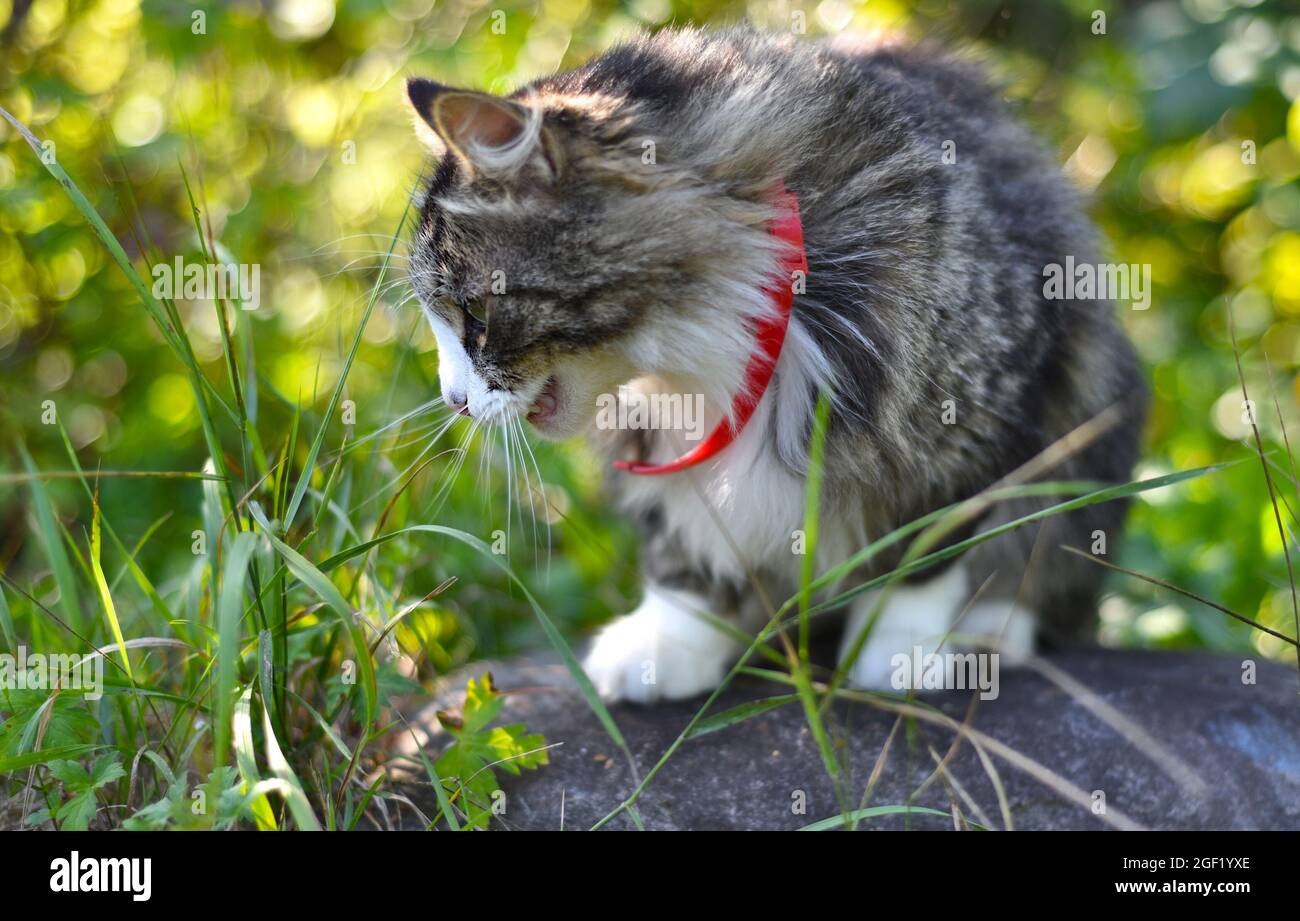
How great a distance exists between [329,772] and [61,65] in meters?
2.40

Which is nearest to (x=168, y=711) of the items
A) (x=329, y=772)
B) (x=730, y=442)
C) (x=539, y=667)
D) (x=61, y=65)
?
(x=329, y=772)

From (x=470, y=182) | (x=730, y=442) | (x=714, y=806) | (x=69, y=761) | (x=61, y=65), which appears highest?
(x=61, y=65)

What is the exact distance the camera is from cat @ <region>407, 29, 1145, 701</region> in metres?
1.60

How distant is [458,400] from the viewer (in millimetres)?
1693

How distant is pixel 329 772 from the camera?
1.61m

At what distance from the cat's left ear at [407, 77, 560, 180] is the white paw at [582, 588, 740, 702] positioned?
0.84 meters

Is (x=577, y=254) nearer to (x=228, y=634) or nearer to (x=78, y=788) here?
(x=228, y=634)

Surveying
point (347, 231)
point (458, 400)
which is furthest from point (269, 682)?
point (347, 231)

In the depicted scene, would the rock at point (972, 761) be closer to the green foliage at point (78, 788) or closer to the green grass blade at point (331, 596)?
the green grass blade at point (331, 596)

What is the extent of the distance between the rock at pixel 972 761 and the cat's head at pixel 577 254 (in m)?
0.61

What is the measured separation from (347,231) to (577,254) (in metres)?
1.80

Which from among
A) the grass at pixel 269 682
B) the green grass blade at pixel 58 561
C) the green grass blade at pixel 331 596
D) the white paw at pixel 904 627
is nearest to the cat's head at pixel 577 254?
the grass at pixel 269 682

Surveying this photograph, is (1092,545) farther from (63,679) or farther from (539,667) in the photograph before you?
(63,679)

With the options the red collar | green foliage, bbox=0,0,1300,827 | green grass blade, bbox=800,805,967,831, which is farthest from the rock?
the red collar
